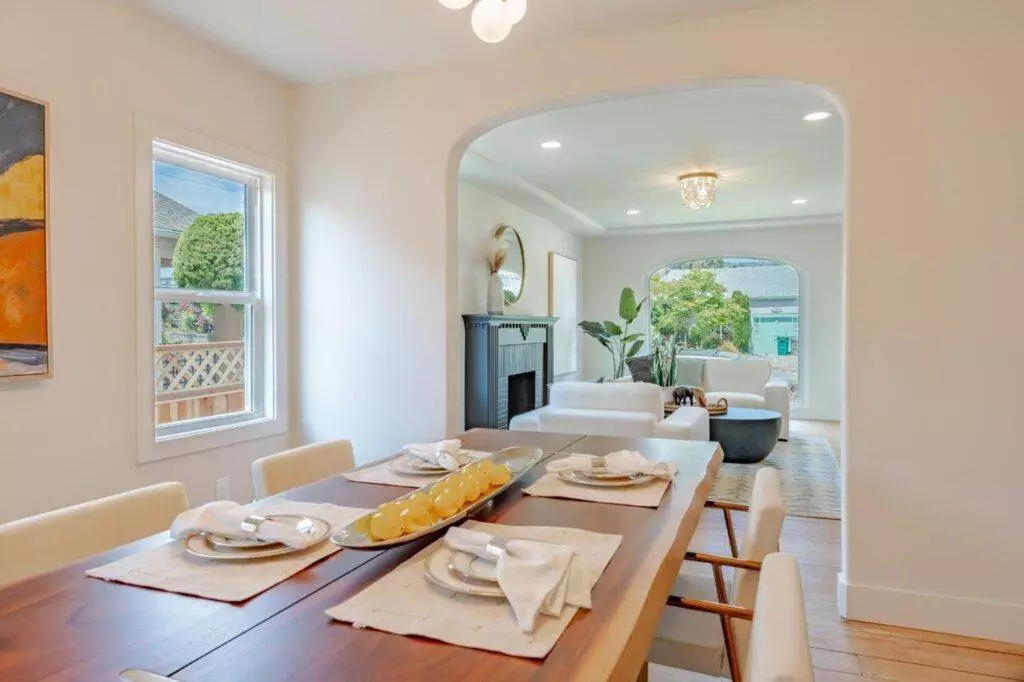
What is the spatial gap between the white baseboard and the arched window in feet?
20.1

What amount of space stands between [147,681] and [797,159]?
5.49 meters

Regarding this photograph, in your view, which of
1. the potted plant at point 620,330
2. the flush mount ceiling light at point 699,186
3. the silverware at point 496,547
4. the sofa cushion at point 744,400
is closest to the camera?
the silverware at point 496,547

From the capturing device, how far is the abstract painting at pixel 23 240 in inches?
85.0

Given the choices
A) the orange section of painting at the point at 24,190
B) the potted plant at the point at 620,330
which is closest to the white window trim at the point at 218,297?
the orange section of painting at the point at 24,190

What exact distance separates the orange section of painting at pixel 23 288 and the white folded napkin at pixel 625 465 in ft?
6.16

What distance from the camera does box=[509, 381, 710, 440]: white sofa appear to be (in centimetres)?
424

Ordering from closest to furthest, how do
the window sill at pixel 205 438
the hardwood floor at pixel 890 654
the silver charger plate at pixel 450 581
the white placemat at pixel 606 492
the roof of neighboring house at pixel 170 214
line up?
the silver charger plate at pixel 450 581 → the white placemat at pixel 606 492 → the hardwood floor at pixel 890 654 → the window sill at pixel 205 438 → the roof of neighboring house at pixel 170 214

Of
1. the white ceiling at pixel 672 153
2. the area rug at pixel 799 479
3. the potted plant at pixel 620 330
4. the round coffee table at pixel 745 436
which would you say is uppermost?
the white ceiling at pixel 672 153

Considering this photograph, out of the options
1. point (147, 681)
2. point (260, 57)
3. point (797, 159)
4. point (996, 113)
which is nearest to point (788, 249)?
point (797, 159)

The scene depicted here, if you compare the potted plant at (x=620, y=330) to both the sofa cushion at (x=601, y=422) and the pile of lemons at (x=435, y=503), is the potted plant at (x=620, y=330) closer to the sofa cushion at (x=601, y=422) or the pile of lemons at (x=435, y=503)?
the sofa cushion at (x=601, y=422)

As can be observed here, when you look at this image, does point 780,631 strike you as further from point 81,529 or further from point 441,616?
point 81,529

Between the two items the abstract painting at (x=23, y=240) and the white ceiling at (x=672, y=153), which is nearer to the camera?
the abstract painting at (x=23, y=240)

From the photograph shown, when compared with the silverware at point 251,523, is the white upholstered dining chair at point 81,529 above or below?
below

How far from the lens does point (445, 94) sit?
3195mm
